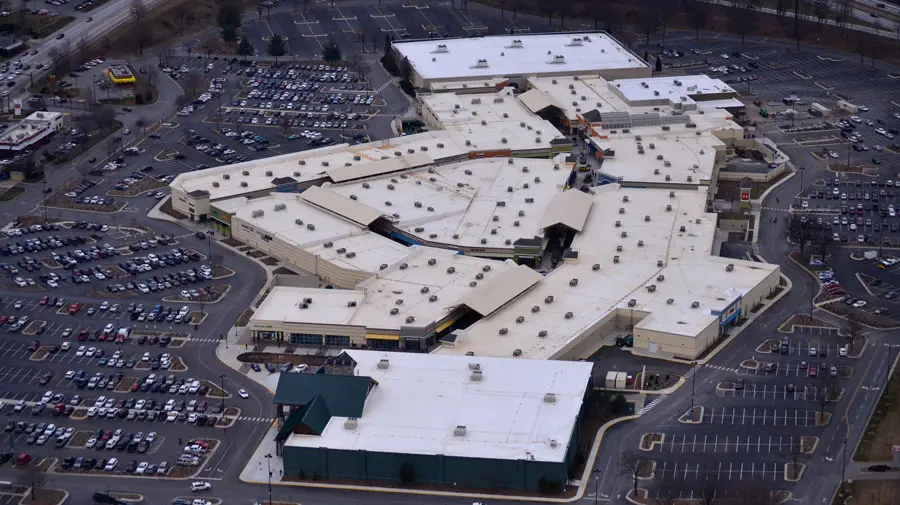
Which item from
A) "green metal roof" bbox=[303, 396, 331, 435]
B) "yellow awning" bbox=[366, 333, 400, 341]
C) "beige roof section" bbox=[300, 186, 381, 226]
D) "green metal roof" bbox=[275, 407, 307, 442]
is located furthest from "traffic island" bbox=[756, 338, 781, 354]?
"beige roof section" bbox=[300, 186, 381, 226]

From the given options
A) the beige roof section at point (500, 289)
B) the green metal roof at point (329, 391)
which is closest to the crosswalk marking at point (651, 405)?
the beige roof section at point (500, 289)

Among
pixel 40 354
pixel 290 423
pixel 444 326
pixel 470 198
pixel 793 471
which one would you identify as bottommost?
pixel 470 198

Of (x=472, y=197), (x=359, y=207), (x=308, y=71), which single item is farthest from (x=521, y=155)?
(x=308, y=71)

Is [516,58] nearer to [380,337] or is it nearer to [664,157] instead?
[664,157]

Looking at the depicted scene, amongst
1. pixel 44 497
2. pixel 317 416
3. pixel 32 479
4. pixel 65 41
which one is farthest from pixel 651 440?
pixel 65 41

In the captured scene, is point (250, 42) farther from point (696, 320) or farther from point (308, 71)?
point (696, 320)

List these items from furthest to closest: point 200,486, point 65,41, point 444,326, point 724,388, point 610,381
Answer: point 65,41
point 444,326
point 610,381
point 724,388
point 200,486
